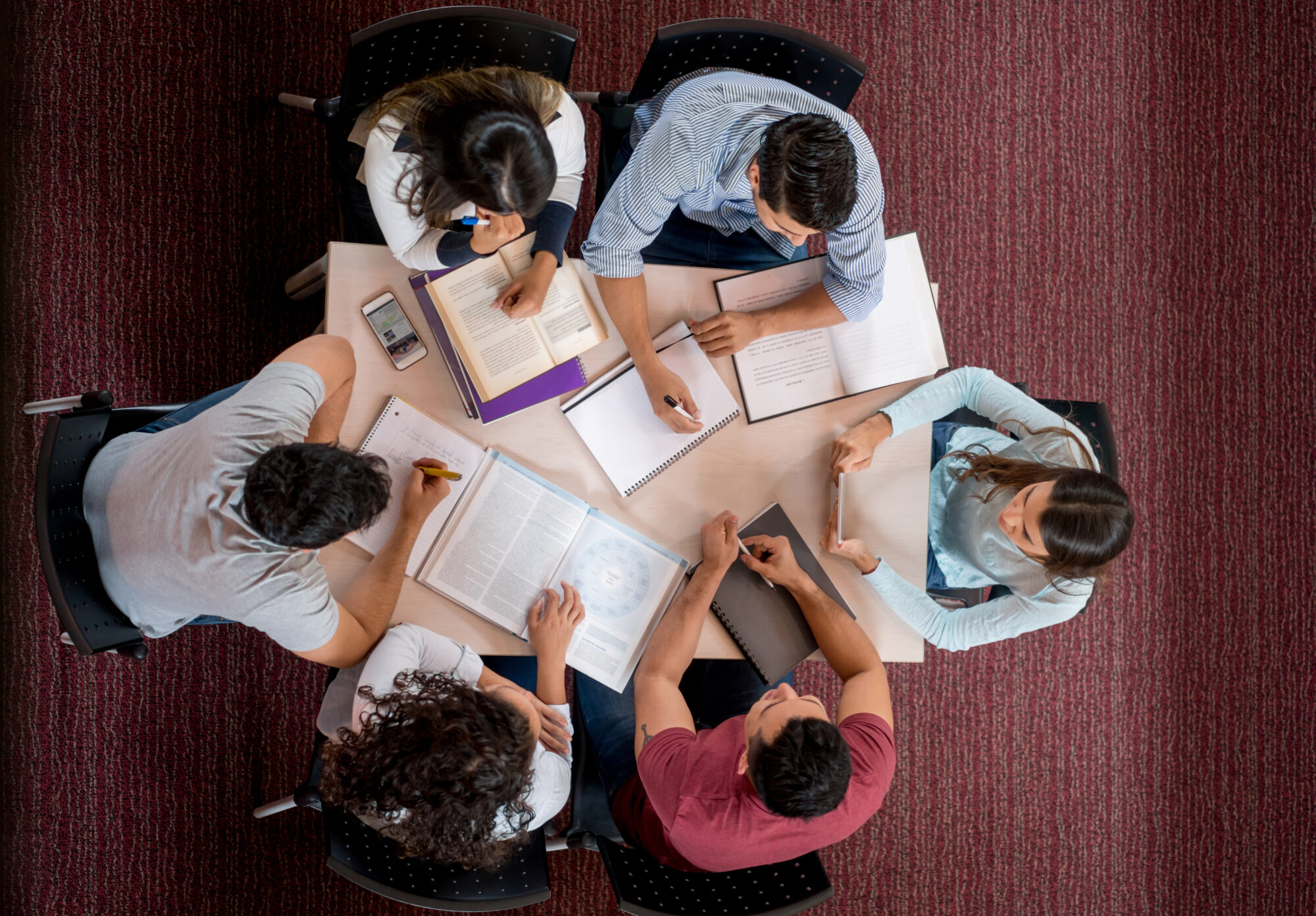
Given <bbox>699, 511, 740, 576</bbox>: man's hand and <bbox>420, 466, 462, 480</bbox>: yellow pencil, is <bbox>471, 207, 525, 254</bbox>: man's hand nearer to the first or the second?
<bbox>420, 466, 462, 480</bbox>: yellow pencil

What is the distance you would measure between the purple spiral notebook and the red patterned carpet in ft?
2.90

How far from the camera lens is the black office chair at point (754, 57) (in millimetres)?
1492

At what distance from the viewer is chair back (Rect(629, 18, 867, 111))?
1.49 metres

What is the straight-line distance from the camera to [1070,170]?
2.48 meters

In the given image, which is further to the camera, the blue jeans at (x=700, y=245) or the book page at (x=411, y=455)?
the blue jeans at (x=700, y=245)

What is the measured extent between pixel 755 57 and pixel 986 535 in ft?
3.44

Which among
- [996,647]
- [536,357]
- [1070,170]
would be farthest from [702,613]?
[1070,170]

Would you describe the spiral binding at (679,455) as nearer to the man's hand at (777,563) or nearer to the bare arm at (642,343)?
the bare arm at (642,343)

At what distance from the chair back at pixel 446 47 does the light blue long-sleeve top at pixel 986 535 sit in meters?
0.94

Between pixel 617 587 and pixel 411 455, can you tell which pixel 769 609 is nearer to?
pixel 617 587

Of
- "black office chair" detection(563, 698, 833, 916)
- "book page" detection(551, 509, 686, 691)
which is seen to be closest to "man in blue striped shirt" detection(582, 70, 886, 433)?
"book page" detection(551, 509, 686, 691)

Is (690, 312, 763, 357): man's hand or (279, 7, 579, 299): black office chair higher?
(279, 7, 579, 299): black office chair

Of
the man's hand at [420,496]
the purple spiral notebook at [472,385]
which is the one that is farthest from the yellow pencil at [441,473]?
the purple spiral notebook at [472,385]

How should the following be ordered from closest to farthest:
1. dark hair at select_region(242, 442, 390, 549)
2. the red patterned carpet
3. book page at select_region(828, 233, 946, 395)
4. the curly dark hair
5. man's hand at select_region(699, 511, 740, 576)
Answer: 1. dark hair at select_region(242, 442, 390, 549)
2. the curly dark hair
3. man's hand at select_region(699, 511, 740, 576)
4. book page at select_region(828, 233, 946, 395)
5. the red patterned carpet
